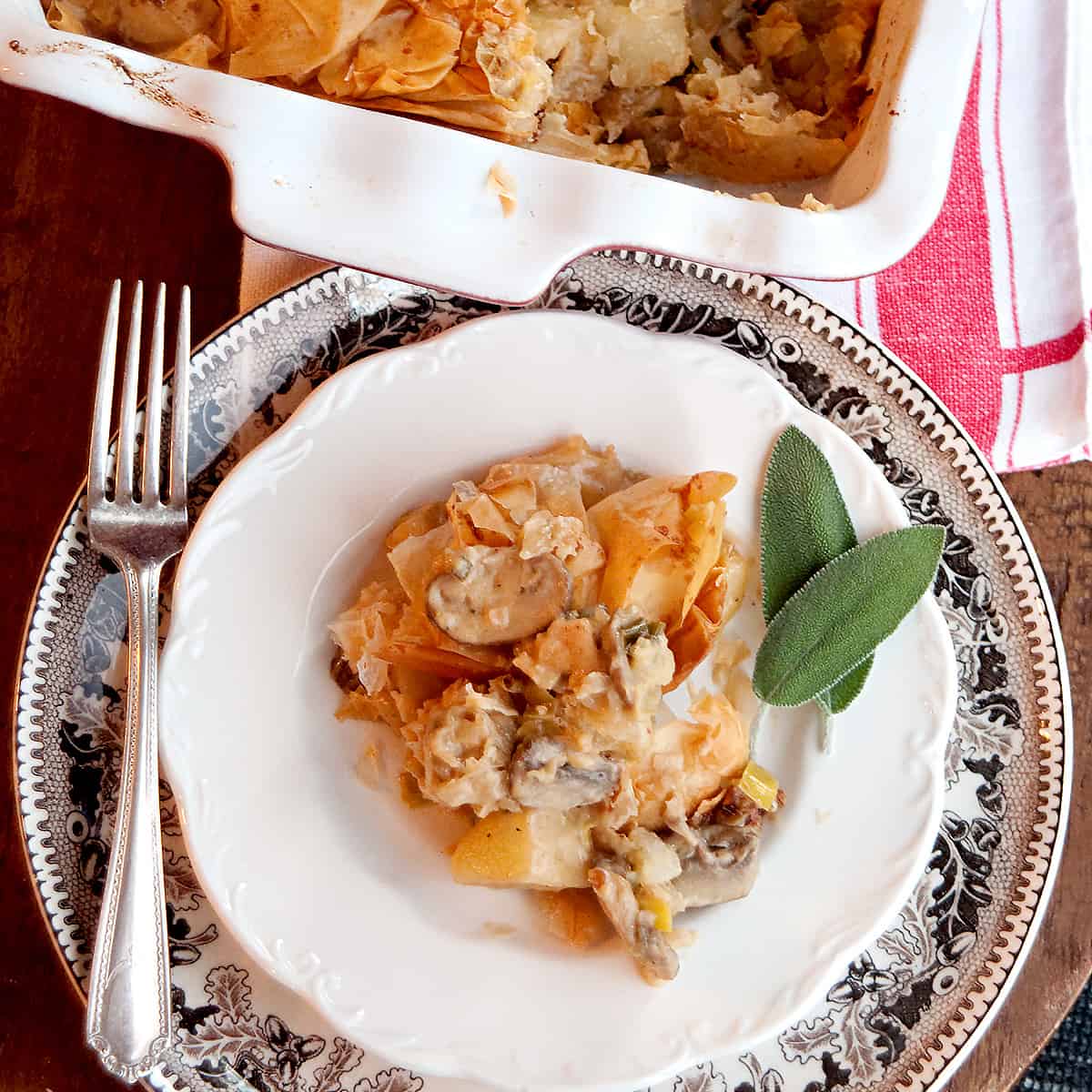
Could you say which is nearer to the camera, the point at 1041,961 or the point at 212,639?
the point at 212,639

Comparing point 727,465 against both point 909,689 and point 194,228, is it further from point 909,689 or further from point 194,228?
point 194,228

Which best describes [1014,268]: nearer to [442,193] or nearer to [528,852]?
[442,193]

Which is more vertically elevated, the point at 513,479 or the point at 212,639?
the point at 513,479

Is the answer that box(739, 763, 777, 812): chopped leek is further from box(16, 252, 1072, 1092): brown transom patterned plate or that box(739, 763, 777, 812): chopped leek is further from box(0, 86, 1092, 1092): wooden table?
box(0, 86, 1092, 1092): wooden table

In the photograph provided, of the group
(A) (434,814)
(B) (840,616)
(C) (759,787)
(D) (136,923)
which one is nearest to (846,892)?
(C) (759,787)

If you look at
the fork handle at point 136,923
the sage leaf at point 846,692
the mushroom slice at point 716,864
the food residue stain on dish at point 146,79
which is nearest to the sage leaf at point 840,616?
the sage leaf at point 846,692

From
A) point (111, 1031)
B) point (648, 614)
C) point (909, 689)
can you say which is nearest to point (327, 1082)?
point (111, 1031)

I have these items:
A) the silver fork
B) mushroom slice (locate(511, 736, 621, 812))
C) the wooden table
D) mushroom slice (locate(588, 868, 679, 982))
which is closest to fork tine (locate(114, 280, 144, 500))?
the silver fork
